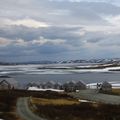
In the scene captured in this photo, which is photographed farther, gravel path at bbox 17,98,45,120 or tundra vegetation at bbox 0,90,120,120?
tundra vegetation at bbox 0,90,120,120

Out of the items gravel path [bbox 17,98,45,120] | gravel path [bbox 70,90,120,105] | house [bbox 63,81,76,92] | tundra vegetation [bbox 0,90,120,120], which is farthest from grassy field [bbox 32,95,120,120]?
house [bbox 63,81,76,92]

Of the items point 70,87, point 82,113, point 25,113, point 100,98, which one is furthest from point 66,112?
point 70,87

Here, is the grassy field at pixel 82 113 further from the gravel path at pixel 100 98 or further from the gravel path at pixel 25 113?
the gravel path at pixel 100 98

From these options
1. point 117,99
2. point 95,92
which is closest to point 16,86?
point 95,92

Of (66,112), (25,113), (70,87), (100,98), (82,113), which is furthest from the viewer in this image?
(70,87)

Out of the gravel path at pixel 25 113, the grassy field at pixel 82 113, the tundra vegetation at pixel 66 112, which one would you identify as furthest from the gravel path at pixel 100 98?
the gravel path at pixel 25 113

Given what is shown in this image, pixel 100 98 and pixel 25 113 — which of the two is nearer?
pixel 25 113

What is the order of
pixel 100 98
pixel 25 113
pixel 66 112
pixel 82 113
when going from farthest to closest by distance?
pixel 100 98
pixel 66 112
pixel 82 113
pixel 25 113

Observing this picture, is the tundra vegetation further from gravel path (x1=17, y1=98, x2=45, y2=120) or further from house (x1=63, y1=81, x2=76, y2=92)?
house (x1=63, y1=81, x2=76, y2=92)

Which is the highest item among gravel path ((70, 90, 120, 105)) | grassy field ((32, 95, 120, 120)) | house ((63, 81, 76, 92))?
house ((63, 81, 76, 92))

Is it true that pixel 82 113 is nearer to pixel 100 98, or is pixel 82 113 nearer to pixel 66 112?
pixel 66 112

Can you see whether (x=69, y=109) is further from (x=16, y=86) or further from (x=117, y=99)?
(x=16, y=86)

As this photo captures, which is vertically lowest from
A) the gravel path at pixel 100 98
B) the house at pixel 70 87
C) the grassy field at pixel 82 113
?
the grassy field at pixel 82 113

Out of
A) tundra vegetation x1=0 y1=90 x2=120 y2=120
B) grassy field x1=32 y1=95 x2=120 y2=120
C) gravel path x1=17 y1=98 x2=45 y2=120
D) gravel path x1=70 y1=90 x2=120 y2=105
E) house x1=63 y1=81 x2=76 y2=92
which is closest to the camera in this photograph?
gravel path x1=17 y1=98 x2=45 y2=120
